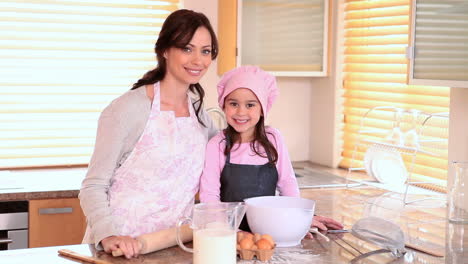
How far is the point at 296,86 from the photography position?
12.8 feet

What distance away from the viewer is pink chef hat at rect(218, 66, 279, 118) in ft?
5.78

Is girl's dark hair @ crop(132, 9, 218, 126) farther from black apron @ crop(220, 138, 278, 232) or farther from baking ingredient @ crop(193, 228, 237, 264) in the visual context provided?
baking ingredient @ crop(193, 228, 237, 264)

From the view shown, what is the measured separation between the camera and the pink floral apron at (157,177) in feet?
5.67

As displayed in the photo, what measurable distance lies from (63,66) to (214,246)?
2179 millimetres

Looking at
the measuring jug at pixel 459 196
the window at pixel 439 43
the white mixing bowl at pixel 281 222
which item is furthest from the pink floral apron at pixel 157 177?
the window at pixel 439 43

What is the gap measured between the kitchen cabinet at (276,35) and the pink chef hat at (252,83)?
5.34ft

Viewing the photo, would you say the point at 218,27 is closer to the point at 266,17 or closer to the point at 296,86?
the point at 266,17

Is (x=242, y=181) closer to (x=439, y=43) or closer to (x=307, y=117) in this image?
(x=439, y=43)

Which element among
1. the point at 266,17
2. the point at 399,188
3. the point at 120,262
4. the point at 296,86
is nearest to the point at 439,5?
the point at 399,188

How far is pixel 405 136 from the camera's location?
326 centimetres

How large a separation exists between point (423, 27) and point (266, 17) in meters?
1.00

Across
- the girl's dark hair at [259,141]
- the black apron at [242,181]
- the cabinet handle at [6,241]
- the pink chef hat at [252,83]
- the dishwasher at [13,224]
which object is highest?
the pink chef hat at [252,83]

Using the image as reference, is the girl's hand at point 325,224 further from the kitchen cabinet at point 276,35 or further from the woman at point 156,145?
the kitchen cabinet at point 276,35

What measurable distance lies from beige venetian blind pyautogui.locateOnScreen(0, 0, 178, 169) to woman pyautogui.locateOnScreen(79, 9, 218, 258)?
1.58 m
